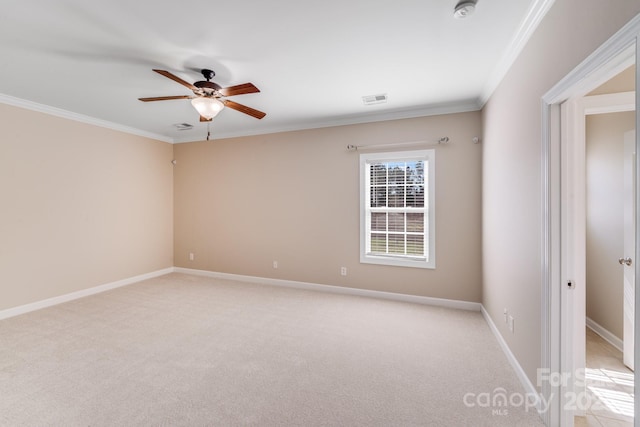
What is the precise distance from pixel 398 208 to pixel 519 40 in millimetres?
2292

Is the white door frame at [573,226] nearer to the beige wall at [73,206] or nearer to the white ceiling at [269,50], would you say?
the white ceiling at [269,50]

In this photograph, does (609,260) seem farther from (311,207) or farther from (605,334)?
(311,207)

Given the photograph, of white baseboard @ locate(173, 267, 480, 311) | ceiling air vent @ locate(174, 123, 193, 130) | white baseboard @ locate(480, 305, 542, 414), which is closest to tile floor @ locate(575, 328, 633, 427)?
white baseboard @ locate(480, 305, 542, 414)

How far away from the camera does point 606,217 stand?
2824 millimetres

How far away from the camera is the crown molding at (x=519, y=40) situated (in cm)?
175

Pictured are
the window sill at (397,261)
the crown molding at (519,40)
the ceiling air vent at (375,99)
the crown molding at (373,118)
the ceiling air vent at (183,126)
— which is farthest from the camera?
the ceiling air vent at (183,126)

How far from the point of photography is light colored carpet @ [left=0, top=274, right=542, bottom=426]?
181cm

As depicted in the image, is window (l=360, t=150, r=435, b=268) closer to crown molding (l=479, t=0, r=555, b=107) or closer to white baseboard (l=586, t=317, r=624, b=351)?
crown molding (l=479, t=0, r=555, b=107)

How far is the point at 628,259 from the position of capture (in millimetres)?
2203

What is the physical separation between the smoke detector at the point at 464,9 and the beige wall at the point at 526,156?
449 mm

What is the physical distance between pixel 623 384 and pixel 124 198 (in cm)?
649

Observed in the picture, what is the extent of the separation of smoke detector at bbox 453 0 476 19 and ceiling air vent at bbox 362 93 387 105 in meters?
1.44

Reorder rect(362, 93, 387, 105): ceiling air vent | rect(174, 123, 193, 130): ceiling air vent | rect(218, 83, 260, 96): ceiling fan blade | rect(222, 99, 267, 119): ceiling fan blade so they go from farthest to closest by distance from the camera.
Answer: rect(174, 123, 193, 130): ceiling air vent
rect(362, 93, 387, 105): ceiling air vent
rect(222, 99, 267, 119): ceiling fan blade
rect(218, 83, 260, 96): ceiling fan blade

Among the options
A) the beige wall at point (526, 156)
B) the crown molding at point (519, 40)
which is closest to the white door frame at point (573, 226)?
the beige wall at point (526, 156)
